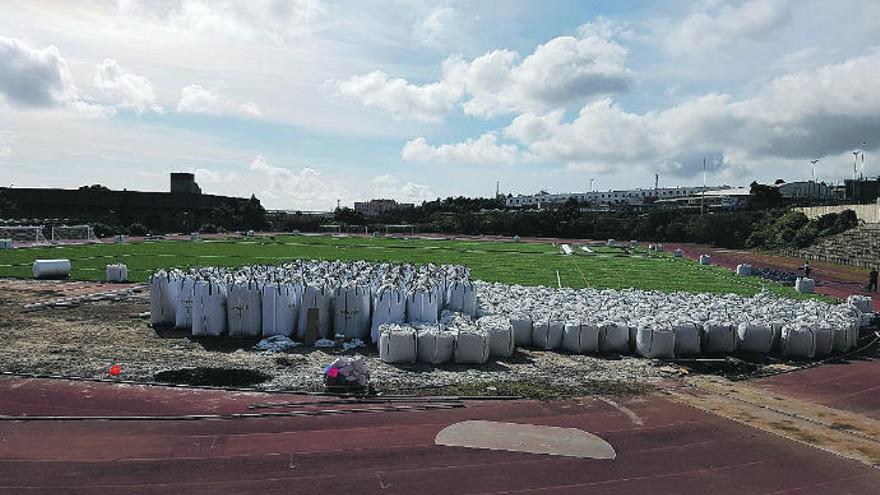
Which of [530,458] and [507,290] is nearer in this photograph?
[530,458]

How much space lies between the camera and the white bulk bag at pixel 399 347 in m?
16.8

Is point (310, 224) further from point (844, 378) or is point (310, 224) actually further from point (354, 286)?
point (844, 378)

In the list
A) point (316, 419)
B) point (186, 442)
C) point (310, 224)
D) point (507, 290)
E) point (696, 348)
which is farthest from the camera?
point (310, 224)

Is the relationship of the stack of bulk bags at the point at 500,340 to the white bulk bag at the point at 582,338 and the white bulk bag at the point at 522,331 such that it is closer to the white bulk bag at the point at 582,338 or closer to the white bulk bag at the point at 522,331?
the white bulk bag at the point at 522,331

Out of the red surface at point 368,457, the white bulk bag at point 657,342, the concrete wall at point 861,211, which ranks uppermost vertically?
the concrete wall at point 861,211

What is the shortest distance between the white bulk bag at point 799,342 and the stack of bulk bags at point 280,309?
46.8ft

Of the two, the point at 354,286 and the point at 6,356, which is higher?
→ the point at 354,286

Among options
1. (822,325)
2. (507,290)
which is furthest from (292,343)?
(822,325)

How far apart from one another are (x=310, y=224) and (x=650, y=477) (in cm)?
9353

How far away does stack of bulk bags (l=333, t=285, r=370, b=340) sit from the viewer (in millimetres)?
19500

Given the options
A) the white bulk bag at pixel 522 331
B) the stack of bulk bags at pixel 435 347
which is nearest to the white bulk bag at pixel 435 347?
the stack of bulk bags at pixel 435 347

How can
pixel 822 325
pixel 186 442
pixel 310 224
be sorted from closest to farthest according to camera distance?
pixel 186 442 → pixel 822 325 → pixel 310 224

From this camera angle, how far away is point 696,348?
1875cm

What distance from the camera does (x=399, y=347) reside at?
16797 millimetres
